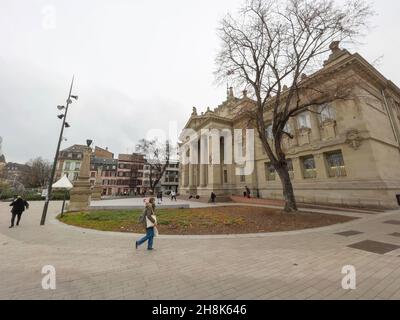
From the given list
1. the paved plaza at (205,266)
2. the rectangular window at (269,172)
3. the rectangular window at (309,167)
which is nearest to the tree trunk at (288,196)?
the paved plaza at (205,266)

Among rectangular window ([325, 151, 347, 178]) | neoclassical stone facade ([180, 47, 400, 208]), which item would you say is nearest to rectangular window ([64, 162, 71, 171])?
neoclassical stone facade ([180, 47, 400, 208])

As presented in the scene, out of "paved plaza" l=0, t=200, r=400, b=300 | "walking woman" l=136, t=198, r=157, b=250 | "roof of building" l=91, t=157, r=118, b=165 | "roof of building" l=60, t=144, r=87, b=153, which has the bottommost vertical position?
"paved plaza" l=0, t=200, r=400, b=300

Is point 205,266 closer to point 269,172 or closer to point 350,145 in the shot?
point 350,145

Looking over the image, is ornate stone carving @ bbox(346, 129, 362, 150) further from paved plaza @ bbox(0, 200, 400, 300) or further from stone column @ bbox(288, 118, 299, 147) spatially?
paved plaza @ bbox(0, 200, 400, 300)

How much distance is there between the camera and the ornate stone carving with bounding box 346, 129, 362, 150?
58.8 feet

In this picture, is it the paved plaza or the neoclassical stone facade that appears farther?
the neoclassical stone facade

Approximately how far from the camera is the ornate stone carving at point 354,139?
58.8 ft

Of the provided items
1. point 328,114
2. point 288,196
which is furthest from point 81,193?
point 328,114

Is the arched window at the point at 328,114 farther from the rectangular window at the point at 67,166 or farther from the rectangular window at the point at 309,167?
the rectangular window at the point at 67,166

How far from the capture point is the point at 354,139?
18094 millimetres

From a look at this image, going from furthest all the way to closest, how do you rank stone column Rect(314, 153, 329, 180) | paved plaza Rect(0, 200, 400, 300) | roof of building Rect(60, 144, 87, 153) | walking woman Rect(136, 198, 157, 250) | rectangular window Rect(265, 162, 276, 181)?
roof of building Rect(60, 144, 87, 153) → rectangular window Rect(265, 162, 276, 181) → stone column Rect(314, 153, 329, 180) → walking woman Rect(136, 198, 157, 250) → paved plaza Rect(0, 200, 400, 300)

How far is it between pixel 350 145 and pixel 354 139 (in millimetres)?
683
